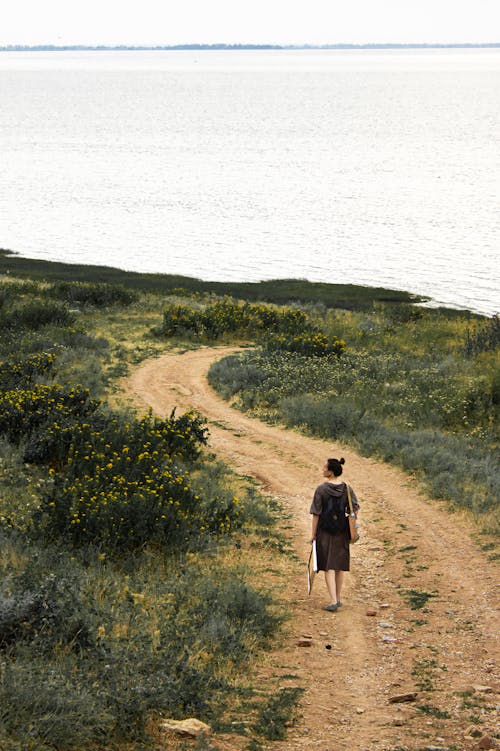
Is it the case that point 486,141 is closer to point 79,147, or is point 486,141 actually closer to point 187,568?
point 79,147

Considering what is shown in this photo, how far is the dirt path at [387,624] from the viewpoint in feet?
24.3

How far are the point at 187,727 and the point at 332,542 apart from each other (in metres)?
3.78

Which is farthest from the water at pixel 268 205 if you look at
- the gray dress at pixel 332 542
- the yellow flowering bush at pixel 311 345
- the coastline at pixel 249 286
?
the gray dress at pixel 332 542

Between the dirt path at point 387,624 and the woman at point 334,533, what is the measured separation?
0.36m

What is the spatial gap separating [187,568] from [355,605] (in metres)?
2.02

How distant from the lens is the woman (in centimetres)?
1020

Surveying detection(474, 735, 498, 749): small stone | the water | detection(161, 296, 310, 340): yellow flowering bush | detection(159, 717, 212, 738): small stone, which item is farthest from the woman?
the water

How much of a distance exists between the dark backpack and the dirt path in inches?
35.6

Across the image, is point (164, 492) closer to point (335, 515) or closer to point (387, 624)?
point (335, 515)

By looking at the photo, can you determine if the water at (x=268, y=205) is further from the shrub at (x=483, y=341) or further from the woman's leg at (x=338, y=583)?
the woman's leg at (x=338, y=583)

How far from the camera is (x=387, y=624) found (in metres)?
9.76

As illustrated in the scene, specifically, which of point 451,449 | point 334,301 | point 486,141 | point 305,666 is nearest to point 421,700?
point 305,666

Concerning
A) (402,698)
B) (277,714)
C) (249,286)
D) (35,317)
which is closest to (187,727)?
(277,714)

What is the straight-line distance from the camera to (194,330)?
28047 mm
